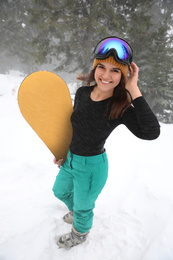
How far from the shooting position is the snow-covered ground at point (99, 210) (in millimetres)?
1656

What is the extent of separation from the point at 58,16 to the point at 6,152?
25.2 ft

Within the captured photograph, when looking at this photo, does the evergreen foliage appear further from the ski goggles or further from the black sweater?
the black sweater

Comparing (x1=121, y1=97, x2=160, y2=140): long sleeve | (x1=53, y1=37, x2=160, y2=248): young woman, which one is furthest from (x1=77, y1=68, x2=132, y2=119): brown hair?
(x1=121, y1=97, x2=160, y2=140): long sleeve

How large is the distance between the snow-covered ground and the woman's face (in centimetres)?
204

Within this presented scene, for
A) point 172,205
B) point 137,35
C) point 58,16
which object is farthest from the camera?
point 137,35

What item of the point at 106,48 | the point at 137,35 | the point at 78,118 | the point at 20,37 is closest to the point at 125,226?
the point at 78,118

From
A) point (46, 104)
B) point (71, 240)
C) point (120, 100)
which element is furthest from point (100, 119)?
point (71, 240)

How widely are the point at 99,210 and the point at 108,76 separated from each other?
2224 mm

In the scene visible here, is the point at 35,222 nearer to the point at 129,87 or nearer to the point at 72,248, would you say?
the point at 72,248

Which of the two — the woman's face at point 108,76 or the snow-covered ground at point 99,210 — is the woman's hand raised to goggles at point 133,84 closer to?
the woman's face at point 108,76

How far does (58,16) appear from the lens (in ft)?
23.1

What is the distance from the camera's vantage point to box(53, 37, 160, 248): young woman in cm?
110

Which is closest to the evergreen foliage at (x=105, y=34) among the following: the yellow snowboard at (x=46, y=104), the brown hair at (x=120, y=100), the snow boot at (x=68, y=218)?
the yellow snowboard at (x=46, y=104)

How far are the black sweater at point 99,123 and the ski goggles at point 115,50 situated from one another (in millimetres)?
369
